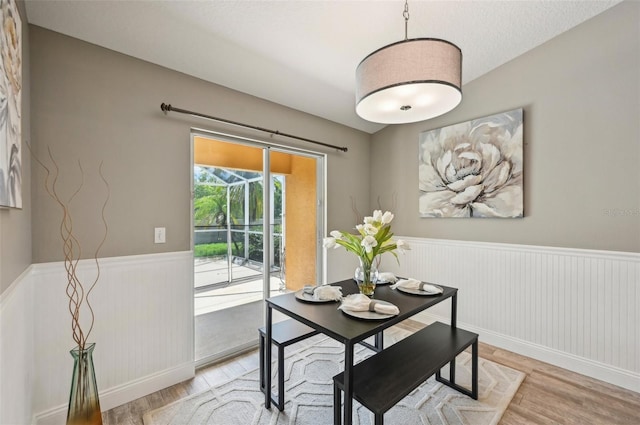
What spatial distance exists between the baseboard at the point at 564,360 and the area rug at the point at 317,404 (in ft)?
1.33

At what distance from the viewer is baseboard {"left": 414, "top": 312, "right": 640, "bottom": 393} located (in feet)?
6.98

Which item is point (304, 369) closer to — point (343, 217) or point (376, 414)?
point (376, 414)

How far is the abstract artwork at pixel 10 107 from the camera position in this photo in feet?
3.26

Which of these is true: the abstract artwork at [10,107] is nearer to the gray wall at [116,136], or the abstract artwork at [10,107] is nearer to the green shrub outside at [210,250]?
the gray wall at [116,136]

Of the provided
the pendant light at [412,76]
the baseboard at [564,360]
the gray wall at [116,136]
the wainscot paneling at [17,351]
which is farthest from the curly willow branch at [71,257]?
the baseboard at [564,360]

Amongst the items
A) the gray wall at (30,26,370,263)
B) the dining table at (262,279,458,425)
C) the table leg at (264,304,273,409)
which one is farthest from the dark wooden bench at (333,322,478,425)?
the gray wall at (30,26,370,263)

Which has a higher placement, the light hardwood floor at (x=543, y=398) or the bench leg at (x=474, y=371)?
the bench leg at (x=474, y=371)

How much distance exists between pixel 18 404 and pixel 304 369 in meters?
1.68

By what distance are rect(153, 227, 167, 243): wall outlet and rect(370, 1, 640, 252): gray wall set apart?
9.51 ft

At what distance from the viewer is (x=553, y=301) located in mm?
2469

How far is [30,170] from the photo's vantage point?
1.61 metres

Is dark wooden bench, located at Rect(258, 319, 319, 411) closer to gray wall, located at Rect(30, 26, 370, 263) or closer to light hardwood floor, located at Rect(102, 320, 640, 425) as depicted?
light hardwood floor, located at Rect(102, 320, 640, 425)

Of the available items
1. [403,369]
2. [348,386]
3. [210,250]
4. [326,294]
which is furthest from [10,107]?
[403,369]

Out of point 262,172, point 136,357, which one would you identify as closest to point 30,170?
point 136,357
